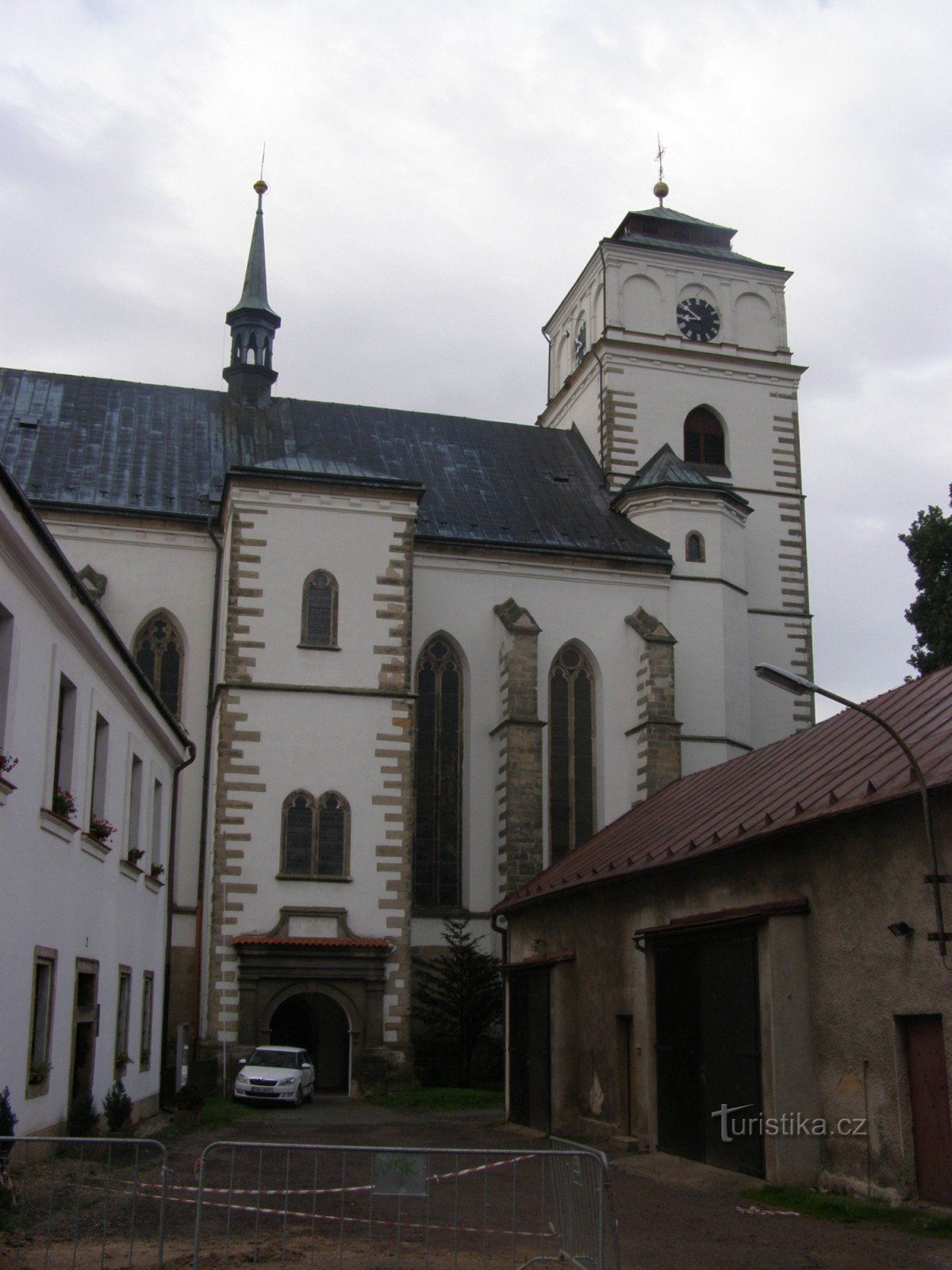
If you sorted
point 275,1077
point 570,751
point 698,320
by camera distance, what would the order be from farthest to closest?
point 698,320
point 570,751
point 275,1077

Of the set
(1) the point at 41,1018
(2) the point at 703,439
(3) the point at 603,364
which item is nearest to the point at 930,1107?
(1) the point at 41,1018

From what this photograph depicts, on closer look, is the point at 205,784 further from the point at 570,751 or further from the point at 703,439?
the point at 703,439

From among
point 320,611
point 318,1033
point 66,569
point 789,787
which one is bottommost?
point 318,1033

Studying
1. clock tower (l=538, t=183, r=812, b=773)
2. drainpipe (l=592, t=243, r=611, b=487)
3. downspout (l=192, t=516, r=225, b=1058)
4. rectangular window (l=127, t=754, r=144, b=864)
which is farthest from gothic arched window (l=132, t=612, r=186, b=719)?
drainpipe (l=592, t=243, r=611, b=487)

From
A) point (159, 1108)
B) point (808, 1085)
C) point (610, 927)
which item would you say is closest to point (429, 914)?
point (159, 1108)

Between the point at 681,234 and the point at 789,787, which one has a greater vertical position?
the point at 681,234

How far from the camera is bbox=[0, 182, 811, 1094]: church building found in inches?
1206

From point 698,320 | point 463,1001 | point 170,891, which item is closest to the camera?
point 170,891

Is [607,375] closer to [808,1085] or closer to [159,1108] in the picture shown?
[159,1108]

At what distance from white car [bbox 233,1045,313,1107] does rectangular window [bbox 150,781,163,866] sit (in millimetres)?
4617

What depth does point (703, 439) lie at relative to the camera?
42.3 m

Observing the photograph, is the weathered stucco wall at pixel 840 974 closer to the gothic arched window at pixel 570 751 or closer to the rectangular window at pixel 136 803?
the rectangular window at pixel 136 803

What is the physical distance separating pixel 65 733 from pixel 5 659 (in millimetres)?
3121

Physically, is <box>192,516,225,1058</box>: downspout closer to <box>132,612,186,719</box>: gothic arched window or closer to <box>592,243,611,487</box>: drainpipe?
<box>132,612,186,719</box>: gothic arched window
